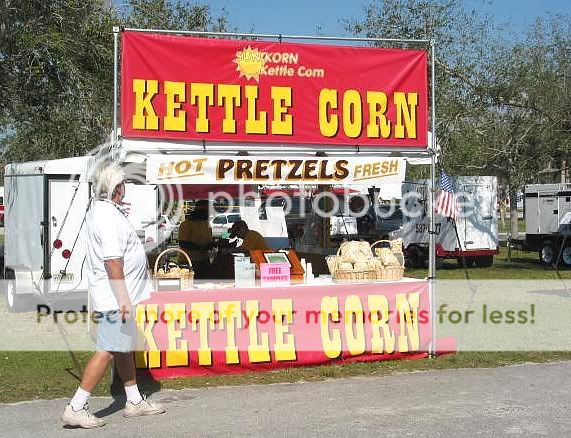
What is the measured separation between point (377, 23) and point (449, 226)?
6626 millimetres

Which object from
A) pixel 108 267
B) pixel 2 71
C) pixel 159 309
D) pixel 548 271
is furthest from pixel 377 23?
pixel 108 267

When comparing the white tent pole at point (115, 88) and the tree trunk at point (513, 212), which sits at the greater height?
the white tent pole at point (115, 88)

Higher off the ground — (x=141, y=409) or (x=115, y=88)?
(x=115, y=88)

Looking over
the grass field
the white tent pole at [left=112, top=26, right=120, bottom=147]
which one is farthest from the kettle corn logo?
the grass field

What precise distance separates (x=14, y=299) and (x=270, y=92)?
666 centimetres

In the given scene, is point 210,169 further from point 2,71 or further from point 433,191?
point 2,71

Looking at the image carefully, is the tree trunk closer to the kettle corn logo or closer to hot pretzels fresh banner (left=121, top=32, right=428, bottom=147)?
hot pretzels fresh banner (left=121, top=32, right=428, bottom=147)

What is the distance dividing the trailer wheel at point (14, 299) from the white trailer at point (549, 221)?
49.5ft

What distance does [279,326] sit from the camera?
8312mm

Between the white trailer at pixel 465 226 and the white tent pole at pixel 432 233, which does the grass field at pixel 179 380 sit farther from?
the white trailer at pixel 465 226

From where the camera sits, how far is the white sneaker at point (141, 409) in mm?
6305

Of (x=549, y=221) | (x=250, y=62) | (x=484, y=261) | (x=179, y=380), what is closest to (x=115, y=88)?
(x=250, y=62)

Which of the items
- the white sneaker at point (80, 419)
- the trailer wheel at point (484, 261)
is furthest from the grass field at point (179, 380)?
the trailer wheel at point (484, 261)

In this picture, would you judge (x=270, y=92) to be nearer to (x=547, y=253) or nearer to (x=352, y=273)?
→ (x=352, y=273)
